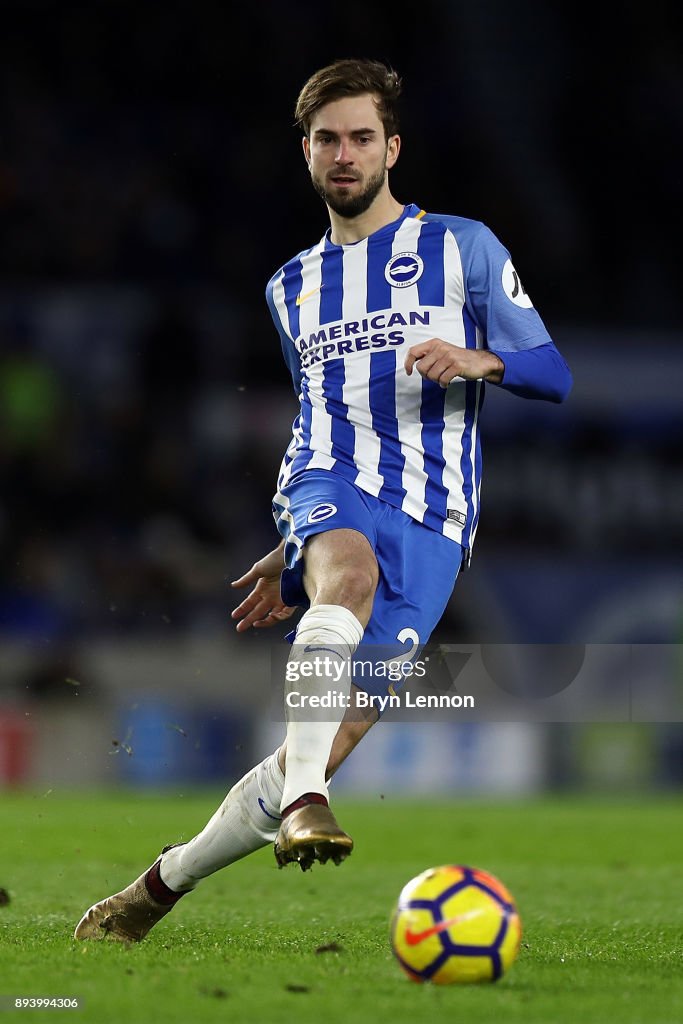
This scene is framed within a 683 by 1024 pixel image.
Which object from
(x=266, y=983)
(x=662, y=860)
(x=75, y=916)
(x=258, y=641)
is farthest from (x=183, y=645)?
(x=266, y=983)

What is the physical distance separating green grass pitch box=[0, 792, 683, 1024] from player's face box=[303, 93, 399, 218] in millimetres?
2196

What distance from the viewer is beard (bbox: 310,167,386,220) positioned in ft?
15.5

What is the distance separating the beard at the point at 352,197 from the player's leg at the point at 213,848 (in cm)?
155

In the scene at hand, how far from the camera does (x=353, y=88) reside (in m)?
4.61

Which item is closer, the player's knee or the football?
the football

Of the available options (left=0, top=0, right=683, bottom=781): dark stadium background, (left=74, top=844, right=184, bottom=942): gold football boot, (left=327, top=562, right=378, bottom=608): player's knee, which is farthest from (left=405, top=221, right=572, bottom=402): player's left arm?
(left=0, top=0, right=683, bottom=781): dark stadium background

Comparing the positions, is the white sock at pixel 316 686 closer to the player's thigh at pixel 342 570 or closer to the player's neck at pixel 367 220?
the player's thigh at pixel 342 570

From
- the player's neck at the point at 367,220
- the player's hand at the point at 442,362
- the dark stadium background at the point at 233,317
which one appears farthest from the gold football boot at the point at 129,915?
the dark stadium background at the point at 233,317

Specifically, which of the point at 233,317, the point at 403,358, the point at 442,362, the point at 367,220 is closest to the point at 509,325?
the point at 403,358

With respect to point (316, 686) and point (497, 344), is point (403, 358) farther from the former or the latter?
point (316, 686)

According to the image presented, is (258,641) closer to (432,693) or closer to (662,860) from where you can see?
(662,860)

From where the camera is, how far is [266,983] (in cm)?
371

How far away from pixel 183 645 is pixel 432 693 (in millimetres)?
8418

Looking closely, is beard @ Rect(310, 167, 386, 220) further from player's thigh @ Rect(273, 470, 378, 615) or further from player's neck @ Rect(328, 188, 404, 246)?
player's thigh @ Rect(273, 470, 378, 615)
